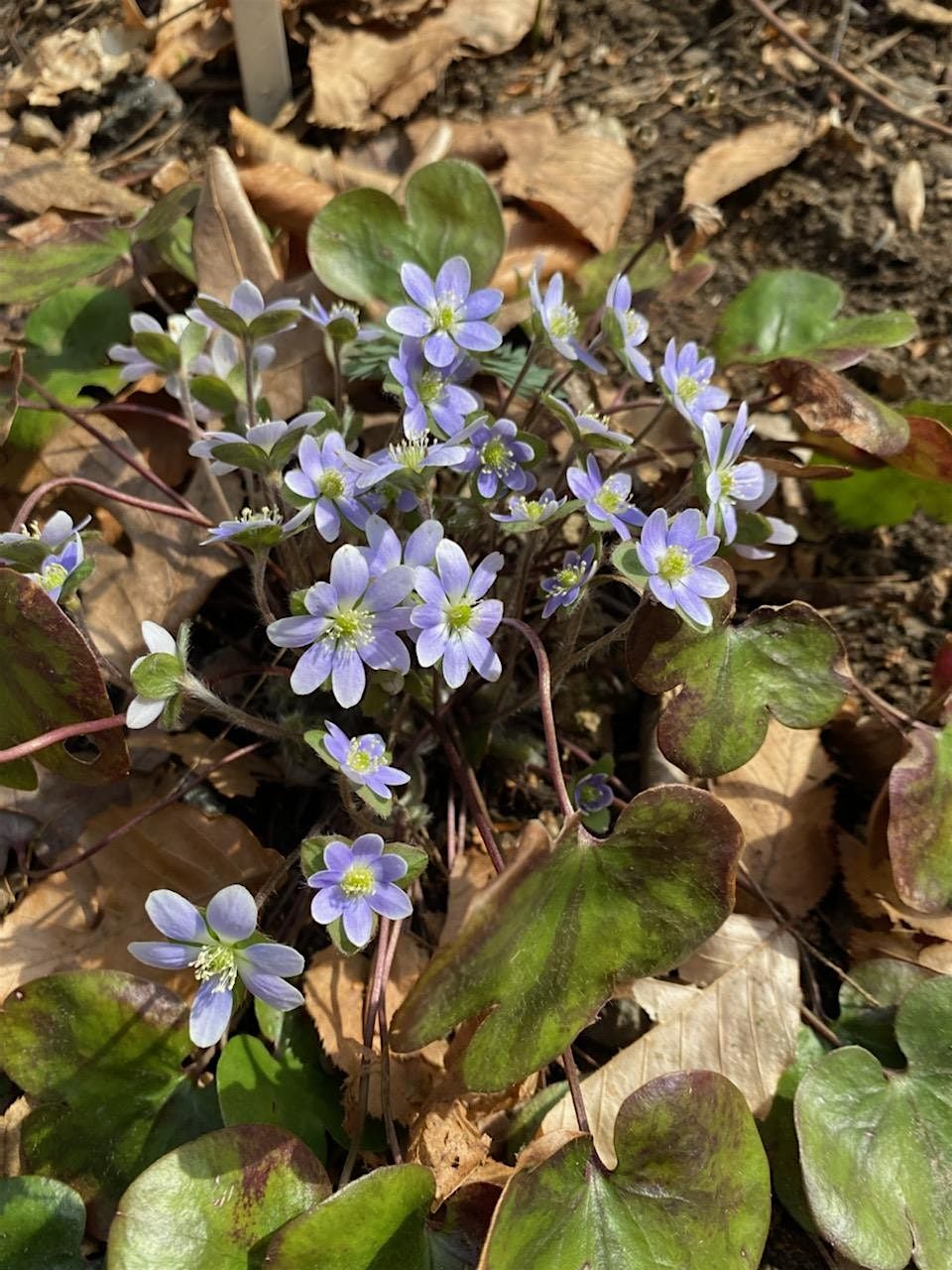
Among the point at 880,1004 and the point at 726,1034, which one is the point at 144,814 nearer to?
the point at 726,1034

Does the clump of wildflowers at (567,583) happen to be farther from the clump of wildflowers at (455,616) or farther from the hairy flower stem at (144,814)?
the hairy flower stem at (144,814)

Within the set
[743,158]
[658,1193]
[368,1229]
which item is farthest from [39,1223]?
[743,158]

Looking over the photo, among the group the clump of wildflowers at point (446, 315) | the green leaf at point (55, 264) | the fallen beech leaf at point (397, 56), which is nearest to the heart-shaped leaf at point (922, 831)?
the clump of wildflowers at point (446, 315)

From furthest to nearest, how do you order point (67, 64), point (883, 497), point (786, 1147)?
point (67, 64) → point (883, 497) → point (786, 1147)

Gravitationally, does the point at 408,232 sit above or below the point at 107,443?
above

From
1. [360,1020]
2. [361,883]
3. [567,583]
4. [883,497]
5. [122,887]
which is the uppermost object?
[567,583]

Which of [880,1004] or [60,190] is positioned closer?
[880,1004]

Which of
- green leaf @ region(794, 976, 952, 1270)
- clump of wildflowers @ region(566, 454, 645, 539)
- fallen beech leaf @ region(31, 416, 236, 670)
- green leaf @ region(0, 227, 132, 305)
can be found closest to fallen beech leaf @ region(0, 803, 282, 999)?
fallen beech leaf @ region(31, 416, 236, 670)

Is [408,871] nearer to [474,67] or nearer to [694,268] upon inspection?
[694,268]
